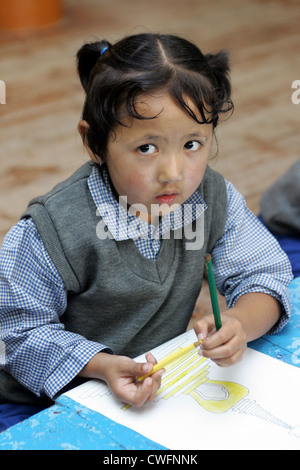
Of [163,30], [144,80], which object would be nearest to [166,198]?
[144,80]

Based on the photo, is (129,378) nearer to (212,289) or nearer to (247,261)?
(212,289)

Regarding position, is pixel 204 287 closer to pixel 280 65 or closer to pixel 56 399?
pixel 56 399

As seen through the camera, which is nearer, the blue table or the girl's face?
the blue table

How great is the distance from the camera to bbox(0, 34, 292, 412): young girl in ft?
2.72

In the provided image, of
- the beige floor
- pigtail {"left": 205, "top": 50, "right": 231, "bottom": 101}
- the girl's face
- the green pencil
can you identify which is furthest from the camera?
the beige floor

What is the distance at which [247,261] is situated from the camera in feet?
3.32

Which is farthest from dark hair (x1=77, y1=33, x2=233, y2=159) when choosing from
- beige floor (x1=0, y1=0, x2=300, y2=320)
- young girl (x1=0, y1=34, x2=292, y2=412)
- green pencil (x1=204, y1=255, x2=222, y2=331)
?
beige floor (x1=0, y1=0, x2=300, y2=320)

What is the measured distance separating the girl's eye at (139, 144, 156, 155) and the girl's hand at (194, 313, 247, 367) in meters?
0.22

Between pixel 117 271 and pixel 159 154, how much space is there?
0.18 m

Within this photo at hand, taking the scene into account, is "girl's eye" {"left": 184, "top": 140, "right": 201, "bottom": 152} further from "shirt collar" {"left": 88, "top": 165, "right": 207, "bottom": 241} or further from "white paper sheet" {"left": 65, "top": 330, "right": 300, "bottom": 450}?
"white paper sheet" {"left": 65, "top": 330, "right": 300, "bottom": 450}

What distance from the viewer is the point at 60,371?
0.85 metres

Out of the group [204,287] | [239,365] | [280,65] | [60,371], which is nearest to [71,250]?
[60,371]

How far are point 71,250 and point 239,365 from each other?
274 mm

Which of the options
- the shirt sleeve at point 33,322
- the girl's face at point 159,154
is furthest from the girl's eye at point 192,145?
the shirt sleeve at point 33,322
